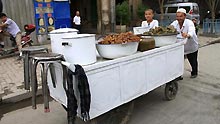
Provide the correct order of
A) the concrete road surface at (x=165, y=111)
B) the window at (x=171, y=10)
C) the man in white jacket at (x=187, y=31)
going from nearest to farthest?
the concrete road surface at (x=165, y=111) < the man in white jacket at (x=187, y=31) < the window at (x=171, y=10)

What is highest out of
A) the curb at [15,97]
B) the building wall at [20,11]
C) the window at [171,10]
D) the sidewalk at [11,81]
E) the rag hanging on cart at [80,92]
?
the window at [171,10]

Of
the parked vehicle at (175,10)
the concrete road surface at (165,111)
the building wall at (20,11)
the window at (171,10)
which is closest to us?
the concrete road surface at (165,111)

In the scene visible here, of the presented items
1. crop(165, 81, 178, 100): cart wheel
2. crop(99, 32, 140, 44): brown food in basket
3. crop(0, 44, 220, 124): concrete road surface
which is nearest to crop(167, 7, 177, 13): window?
crop(0, 44, 220, 124): concrete road surface

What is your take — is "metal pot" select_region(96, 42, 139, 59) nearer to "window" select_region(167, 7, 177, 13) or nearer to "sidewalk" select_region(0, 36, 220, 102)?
"sidewalk" select_region(0, 36, 220, 102)

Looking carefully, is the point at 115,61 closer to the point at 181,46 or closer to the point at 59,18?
the point at 181,46

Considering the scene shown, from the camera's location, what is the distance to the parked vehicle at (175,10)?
49.0ft

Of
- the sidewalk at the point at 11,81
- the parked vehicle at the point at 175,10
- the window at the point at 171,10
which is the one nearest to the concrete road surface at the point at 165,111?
the sidewalk at the point at 11,81

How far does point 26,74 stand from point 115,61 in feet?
3.57

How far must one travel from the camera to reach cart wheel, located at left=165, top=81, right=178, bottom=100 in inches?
163

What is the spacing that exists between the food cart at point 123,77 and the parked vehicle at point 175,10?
11.4 meters

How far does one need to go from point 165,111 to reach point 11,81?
348 cm

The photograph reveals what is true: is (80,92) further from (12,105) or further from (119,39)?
(12,105)

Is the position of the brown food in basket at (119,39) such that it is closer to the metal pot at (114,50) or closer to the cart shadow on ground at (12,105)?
the metal pot at (114,50)

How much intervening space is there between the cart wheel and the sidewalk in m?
2.65
